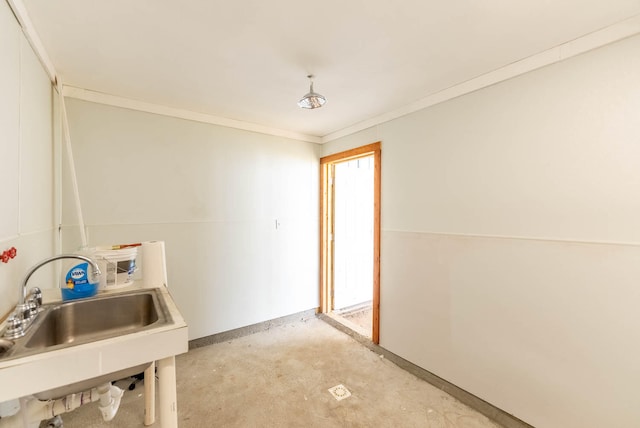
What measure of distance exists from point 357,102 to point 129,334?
7.41 ft

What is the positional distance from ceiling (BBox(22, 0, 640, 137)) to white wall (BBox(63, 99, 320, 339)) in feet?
1.38

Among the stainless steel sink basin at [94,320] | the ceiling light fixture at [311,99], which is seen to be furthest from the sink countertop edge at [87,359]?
the ceiling light fixture at [311,99]

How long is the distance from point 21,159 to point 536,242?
288 cm

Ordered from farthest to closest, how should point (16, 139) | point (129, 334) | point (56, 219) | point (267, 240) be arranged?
point (267, 240)
point (56, 219)
point (16, 139)
point (129, 334)

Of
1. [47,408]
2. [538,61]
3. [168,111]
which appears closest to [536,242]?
[538,61]

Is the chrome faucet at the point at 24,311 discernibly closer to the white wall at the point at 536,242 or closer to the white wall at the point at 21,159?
the white wall at the point at 21,159

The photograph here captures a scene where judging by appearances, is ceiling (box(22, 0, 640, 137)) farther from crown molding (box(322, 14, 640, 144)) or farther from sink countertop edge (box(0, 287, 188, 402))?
sink countertop edge (box(0, 287, 188, 402))

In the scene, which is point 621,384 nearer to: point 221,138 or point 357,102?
point 357,102

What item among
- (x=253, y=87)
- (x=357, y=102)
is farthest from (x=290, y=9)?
(x=357, y=102)

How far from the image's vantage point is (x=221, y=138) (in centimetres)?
278

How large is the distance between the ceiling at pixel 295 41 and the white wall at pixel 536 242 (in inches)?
11.2

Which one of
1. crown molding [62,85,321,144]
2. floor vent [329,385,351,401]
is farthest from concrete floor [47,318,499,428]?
crown molding [62,85,321,144]

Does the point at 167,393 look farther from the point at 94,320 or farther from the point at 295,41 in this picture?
the point at 295,41

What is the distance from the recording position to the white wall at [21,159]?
3.83 feet
